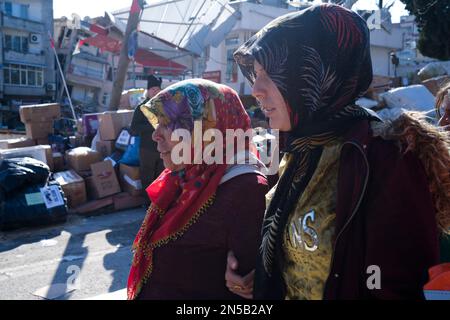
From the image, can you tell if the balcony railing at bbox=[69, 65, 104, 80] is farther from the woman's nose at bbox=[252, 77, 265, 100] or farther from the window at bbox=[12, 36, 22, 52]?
the woman's nose at bbox=[252, 77, 265, 100]

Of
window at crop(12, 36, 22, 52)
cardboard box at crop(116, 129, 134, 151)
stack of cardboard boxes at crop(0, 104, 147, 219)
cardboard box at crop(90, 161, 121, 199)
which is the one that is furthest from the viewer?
window at crop(12, 36, 22, 52)

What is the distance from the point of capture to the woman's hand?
153cm

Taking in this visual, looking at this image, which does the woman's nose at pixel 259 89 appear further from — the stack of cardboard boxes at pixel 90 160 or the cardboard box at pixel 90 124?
the cardboard box at pixel 90 124

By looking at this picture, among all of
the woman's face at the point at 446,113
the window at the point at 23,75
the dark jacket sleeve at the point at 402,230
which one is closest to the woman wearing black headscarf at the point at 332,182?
the dark jacket sleeve at the point at 402,230

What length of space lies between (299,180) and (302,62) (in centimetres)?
34

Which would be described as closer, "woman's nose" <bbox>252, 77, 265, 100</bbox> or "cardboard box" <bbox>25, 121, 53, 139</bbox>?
"woman's nose" <bbox>252, 77, 265, 100</bbox>

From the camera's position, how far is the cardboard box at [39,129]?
777 centimetres

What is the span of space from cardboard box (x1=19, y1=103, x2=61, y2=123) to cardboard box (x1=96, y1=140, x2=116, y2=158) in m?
1.24

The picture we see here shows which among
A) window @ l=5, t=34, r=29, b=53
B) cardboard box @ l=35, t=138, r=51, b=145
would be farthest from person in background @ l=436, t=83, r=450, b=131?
window @ l=5, t=34, r=29, b=53

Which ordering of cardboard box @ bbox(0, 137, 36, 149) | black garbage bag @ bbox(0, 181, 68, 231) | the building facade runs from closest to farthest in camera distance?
black garbage bag @ bbox(0, 181, 68, 231)
cardboard box @ bbox(0, 137, 36, 149)
the building facade

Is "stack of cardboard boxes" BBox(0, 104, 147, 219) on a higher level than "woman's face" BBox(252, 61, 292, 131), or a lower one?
lower

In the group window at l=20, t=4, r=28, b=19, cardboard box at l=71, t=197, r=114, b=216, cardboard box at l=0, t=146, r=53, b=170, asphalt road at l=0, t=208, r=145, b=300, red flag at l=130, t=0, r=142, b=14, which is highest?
window at l=20, t=4, r=28, b=19

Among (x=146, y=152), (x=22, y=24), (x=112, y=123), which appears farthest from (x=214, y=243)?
(x=22, y=24)
